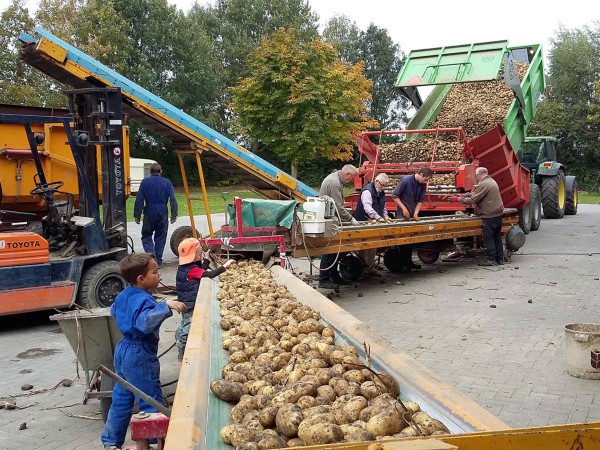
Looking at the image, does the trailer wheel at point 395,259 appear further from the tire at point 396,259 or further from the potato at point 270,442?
the potato at point 270,442

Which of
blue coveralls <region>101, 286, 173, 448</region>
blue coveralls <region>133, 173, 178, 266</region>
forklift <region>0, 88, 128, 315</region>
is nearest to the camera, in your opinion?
blue coveralls <region>101, 286, 173, 448</region>

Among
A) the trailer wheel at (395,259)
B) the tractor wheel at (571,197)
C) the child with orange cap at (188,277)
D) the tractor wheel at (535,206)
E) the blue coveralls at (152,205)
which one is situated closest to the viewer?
the child with orange cap at (188,277)

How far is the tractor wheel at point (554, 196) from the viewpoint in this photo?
19.8 m

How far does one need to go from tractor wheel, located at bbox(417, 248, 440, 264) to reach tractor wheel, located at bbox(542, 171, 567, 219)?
8839 millimetres

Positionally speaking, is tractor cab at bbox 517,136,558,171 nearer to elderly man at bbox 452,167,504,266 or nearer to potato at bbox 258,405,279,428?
elderly man at bbox 452,167,504,266

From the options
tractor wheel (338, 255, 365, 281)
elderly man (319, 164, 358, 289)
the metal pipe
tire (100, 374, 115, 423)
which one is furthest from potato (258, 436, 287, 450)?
tractor wheel (338, 255, 365, 281)

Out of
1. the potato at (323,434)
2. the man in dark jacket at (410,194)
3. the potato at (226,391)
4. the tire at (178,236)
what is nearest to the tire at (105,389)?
the potato at (226,391)

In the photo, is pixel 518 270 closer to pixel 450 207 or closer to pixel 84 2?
pixel 450 207

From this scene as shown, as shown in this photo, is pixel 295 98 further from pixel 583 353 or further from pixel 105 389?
pixel 105 389

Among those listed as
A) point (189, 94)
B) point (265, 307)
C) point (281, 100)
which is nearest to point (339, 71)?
point (281, 100)

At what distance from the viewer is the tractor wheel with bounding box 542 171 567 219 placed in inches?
779

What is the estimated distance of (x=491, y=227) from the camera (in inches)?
471

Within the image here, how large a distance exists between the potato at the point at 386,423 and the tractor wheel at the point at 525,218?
13843mm

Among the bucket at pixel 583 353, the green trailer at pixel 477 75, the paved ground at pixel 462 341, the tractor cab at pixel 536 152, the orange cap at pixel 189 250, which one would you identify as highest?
the green trailer at pixel 477 75
